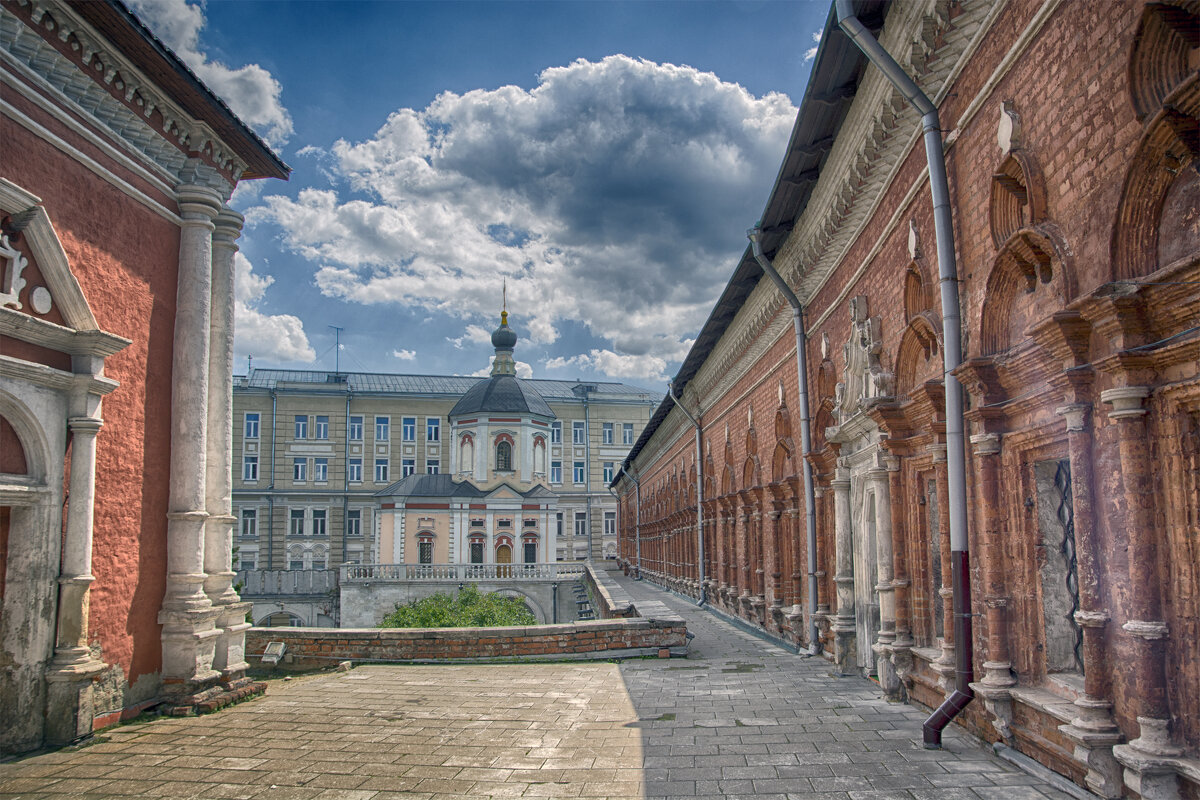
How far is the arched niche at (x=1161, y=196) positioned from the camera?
4.19 m

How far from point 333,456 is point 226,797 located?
46.6m

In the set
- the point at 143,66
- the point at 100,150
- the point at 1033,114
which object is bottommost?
the point at 1033,114

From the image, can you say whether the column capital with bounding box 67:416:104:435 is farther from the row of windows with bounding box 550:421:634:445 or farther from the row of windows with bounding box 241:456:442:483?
the row of windows with bounding box 550:421:634:445

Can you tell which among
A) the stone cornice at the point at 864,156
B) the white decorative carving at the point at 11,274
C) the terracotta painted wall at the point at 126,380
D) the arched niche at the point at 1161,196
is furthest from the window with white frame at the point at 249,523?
the arched niche at the point at 1161,196

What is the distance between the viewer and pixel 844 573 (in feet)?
36.5

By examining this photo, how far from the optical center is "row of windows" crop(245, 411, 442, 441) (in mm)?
49656

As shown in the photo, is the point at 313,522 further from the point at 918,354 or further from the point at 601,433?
the point at 918,354

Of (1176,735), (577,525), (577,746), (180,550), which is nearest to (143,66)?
(180,550)

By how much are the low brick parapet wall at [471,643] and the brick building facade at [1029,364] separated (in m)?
2.64

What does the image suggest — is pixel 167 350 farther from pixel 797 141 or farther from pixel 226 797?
pixel 797 141

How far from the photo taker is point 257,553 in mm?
47906

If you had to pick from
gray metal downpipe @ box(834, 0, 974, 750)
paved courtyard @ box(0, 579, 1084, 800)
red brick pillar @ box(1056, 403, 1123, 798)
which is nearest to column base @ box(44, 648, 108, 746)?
paved courtyard @ box(0, 579, 1084, 800)

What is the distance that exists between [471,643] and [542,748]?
5282mm

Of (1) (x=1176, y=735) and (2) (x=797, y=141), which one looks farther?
(2) (x=797, y=141)
